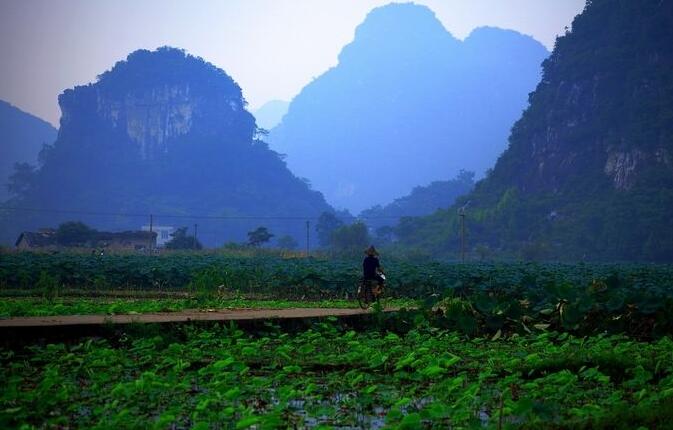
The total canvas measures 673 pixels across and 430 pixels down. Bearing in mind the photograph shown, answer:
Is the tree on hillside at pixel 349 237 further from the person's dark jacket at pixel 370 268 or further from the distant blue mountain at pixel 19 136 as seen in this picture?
the distant blue mountain at pixel 19 136

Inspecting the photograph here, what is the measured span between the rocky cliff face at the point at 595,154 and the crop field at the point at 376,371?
5374 centimetres

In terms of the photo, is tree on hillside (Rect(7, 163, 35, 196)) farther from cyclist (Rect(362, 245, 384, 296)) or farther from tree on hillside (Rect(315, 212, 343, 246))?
cyclist (Rect(362, 245, 384, 296))

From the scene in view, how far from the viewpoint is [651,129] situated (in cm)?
7481

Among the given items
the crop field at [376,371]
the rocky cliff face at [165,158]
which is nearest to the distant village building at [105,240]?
the rocky cliff face at [165,158]

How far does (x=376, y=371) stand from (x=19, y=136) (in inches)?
6622

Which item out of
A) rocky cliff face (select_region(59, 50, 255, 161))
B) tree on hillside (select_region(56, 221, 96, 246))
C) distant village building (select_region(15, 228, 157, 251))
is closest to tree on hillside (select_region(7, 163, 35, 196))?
rocky cliff face (select_region(59, 50, 255, 161))

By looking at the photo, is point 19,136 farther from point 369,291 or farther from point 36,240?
point 369,291

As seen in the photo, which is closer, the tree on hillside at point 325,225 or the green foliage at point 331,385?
the green foliage at point 331,385

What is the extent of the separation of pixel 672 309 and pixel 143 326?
20.9ft

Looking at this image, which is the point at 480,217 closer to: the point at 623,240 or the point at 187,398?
the point at 623,240

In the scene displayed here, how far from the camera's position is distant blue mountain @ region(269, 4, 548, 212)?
167m

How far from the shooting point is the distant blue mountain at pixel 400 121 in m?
167

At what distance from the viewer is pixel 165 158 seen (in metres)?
120

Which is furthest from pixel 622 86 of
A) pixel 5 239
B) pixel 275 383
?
pixel 275 383
